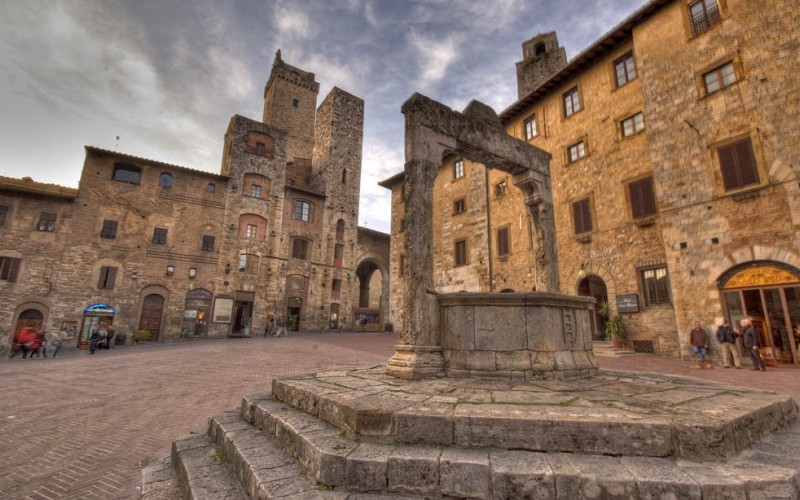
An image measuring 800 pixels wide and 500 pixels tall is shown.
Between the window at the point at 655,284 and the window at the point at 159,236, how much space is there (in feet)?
83.1

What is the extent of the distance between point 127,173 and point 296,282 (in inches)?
489

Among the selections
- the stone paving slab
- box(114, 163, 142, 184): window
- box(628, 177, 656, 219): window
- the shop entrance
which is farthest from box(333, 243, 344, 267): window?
the stone paving slab

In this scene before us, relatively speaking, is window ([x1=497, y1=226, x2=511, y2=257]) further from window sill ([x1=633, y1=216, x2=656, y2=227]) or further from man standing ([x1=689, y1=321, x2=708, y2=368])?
man standing ([x1=689, y1=321, x2=708, y2=368])

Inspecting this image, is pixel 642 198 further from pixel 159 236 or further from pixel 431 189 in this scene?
pixel 159 236

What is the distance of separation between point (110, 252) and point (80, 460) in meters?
21.5

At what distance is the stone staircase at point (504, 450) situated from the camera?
238 centimetres

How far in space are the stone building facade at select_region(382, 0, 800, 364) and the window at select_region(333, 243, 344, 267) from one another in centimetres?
1449

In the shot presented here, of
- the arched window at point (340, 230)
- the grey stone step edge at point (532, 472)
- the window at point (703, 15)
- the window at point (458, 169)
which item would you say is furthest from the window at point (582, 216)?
the arched window at point (340, 230)

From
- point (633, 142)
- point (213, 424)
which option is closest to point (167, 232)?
point (213, 424)

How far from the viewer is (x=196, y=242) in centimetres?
2319

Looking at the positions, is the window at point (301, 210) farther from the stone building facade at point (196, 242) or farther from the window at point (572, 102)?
the window at point (572, 102)

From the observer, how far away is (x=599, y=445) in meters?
2.71

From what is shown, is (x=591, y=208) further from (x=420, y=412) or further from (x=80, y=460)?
(x=80, y=460)

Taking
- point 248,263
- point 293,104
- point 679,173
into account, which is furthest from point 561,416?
point 293,104
